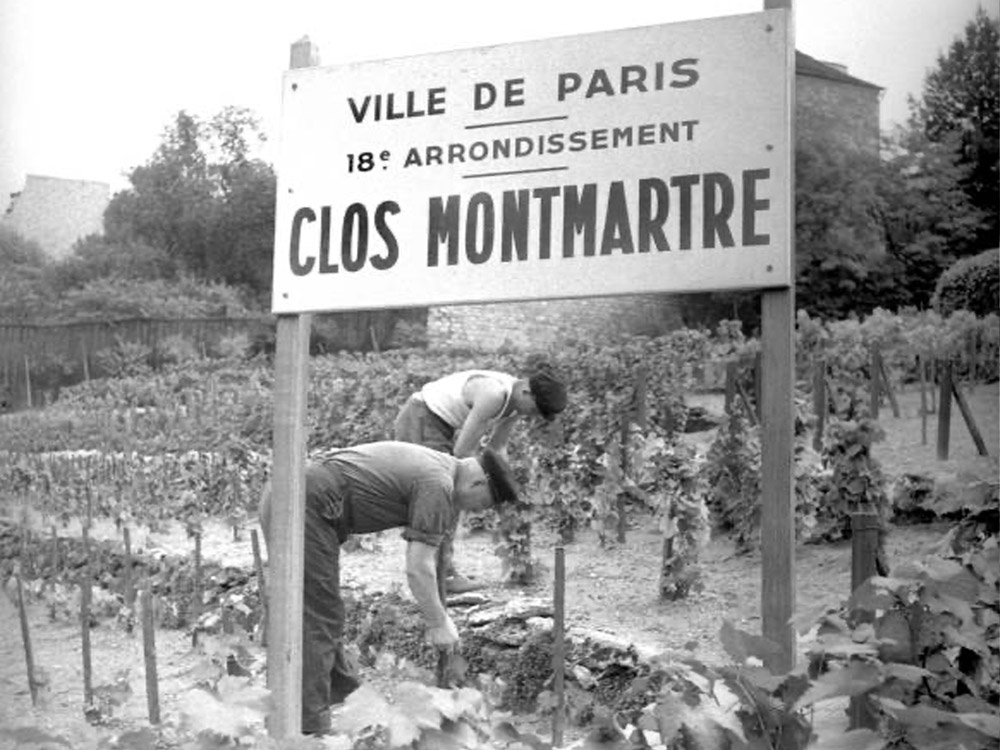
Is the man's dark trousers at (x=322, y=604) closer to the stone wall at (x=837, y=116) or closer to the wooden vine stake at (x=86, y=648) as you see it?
the wooden vine stake at (x=86, y=648)

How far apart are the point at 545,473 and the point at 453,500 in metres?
0.41

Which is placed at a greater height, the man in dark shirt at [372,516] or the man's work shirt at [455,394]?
the man's work shirt at [455,394]

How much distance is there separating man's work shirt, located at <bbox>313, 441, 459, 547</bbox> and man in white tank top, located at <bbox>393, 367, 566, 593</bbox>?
0.09 ft

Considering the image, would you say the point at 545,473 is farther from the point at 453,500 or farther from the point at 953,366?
the point at 953,366

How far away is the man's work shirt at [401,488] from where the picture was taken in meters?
1.84

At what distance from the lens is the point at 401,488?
6.12 ft

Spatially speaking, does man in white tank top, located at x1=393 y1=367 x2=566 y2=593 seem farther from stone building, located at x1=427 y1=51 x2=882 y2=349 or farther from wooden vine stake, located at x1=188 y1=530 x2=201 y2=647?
wooden vine stake, located at x1=188 y1=530 x2=201 y2=647

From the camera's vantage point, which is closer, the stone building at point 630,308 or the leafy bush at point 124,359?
the stone building at point 630,308

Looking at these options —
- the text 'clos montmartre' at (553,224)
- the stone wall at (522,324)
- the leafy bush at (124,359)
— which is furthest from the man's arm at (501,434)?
Result: the leafy bush at (124,359)

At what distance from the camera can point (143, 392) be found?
252cm

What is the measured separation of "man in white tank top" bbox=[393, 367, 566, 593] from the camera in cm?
184

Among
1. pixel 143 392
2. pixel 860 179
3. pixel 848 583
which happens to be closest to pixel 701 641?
pixel 848 583

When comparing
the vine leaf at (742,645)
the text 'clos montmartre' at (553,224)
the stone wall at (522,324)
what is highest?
the text 'clos montmartre' at (553,224)

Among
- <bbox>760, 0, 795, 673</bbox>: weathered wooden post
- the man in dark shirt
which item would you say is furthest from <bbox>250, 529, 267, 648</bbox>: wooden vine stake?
<bbox>760, 0, 795, 673</bbox>: weathered wooden post
